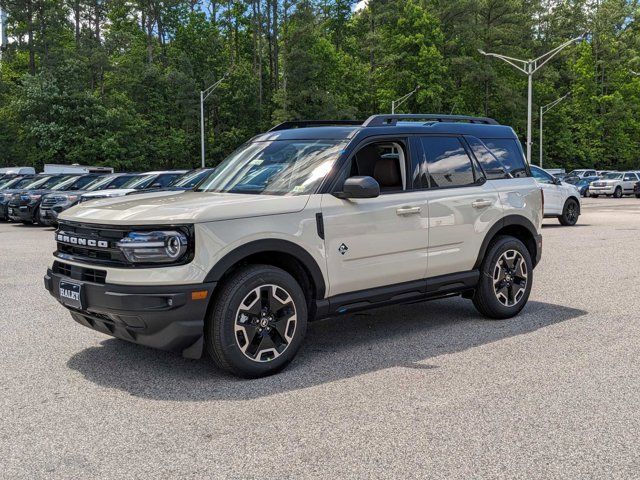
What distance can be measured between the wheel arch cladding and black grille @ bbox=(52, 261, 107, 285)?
140 inches

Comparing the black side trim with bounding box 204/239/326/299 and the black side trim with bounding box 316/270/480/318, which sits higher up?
the black side trim with bounding box 204/239/326/299

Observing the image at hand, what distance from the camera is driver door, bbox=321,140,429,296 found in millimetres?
5344

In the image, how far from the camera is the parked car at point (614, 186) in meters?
40.8

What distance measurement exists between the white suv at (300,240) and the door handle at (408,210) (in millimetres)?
20

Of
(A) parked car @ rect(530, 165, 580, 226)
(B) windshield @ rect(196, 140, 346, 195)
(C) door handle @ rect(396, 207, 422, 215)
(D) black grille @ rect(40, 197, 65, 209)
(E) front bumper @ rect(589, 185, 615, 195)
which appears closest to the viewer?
(B) windshield @ rect(196, 140, 346, 195)

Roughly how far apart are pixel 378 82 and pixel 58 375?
58.3 m

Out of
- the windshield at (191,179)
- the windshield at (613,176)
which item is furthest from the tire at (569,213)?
the windshield at (613,176)

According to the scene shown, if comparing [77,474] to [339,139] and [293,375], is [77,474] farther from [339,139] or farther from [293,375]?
[339,139]

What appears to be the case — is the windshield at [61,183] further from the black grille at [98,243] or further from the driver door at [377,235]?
the driver door at [377,235]

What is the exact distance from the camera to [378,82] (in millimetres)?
60875

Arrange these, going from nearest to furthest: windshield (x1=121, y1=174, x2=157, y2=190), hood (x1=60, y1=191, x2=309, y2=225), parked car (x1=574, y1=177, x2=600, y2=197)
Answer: hood (x1=60, y1=191, x2=309, y2=225) → windshield (x1=121, y1=174, x2=157, y2=190) → parked car (x1=574, y1=177, x2=600, y2=197)

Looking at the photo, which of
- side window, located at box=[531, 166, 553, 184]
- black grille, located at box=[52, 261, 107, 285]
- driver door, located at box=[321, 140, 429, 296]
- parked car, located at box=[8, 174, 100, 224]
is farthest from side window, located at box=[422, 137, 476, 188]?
parked car, located at box=[8, 174, 100, 224]

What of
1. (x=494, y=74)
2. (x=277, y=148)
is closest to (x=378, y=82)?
(x=494, y=74)

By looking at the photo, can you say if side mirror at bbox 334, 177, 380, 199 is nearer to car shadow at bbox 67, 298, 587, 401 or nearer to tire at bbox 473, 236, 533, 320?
car shadow at bbox 67, 298, 587, 401
